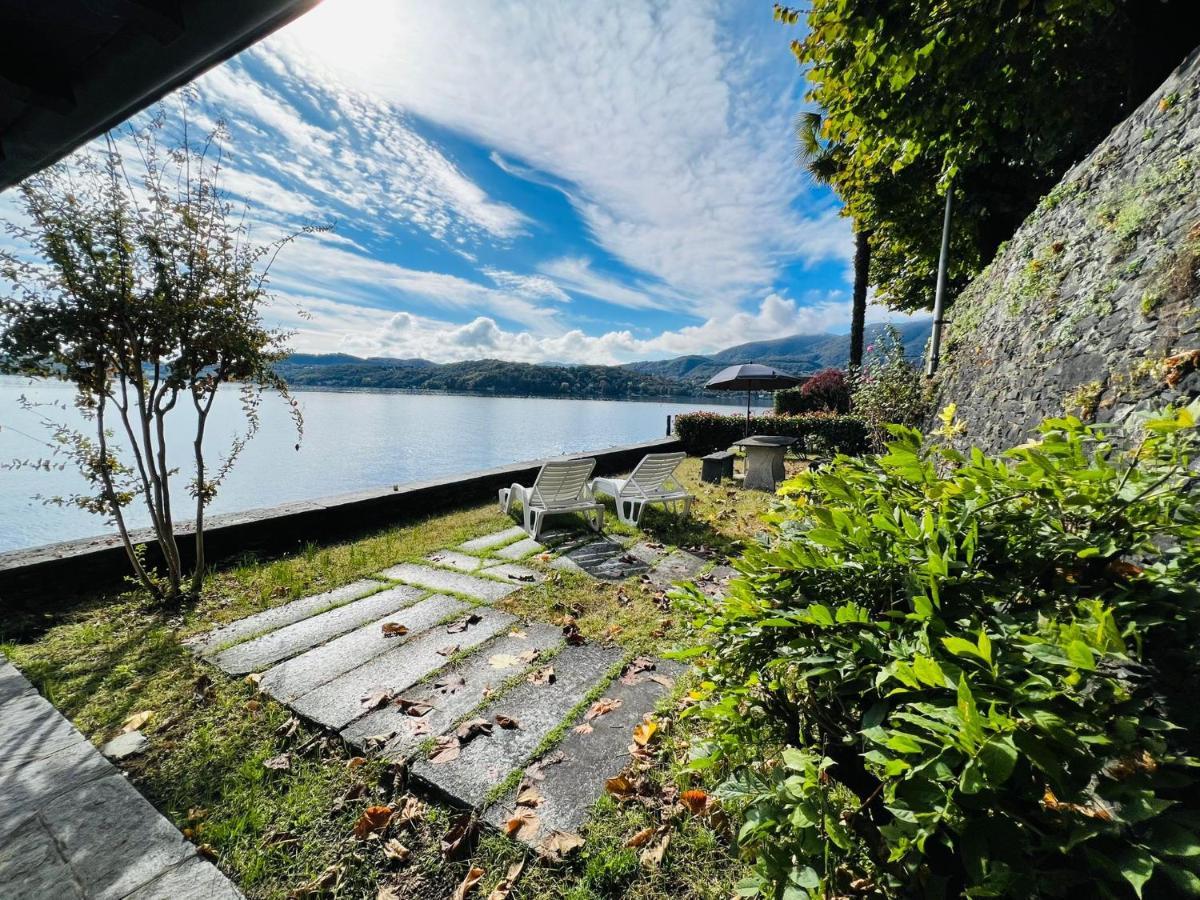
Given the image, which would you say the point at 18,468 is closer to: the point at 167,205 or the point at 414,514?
the point at 167,205

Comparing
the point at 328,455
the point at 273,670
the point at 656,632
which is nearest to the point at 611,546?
the point at 656,632

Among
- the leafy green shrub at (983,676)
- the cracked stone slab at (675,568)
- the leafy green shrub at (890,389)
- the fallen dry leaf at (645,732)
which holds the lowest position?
the cracked stone slab at (675,568)

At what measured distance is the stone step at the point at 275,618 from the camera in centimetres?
337

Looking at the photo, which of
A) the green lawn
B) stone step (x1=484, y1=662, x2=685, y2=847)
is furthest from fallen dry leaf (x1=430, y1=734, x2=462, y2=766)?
stone step (x1=484, y1=662, x2=685, y2=847)

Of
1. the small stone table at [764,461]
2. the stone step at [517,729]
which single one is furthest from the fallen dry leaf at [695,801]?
the small stone table at [764,461]

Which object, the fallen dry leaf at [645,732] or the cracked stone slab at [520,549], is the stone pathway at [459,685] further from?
the cracked stone slab at [520,549]

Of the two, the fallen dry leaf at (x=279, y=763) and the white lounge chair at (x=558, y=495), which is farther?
the white lounge chair at (x=558, y=495)

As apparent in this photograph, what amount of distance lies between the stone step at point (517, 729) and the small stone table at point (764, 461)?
639 cm

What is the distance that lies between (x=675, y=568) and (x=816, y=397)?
706 inches

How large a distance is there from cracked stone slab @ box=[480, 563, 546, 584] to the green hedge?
981cm

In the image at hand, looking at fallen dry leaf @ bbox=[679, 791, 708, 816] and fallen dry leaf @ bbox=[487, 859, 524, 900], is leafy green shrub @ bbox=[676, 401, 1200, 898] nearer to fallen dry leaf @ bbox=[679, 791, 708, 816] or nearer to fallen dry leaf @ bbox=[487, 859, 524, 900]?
fallen dry leaf @ bbox=[679, 791, 708, 816]

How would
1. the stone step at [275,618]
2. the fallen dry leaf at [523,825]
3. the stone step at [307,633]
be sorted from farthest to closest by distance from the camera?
the stone step at [275,618], the stone step at [307,633], the fallen dry leaf at [523,825]

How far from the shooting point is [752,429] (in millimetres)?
14484

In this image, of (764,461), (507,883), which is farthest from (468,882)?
(764,461)
